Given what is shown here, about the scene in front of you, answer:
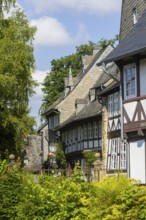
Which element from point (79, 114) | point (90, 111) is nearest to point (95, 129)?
point (90, 111)

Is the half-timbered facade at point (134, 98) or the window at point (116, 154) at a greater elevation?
the half-timbered facade at point (134, 98)

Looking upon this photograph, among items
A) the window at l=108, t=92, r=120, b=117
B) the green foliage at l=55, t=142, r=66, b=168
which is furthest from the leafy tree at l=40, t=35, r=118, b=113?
the window at l=108, t=92, r=120, b=117

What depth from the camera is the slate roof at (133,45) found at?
80.7ft

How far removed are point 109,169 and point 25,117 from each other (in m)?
6.40

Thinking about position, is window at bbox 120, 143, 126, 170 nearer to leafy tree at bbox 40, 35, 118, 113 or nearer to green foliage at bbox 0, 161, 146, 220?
green foliage at bbox 0, 161, 146, 220

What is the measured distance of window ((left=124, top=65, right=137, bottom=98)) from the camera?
2580cm

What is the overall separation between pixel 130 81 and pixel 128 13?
41.5 feet

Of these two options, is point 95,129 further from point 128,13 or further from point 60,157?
point 128,13

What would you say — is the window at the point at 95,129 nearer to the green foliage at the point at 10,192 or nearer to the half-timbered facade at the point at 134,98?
the half-timbered facade at the point at 134,98

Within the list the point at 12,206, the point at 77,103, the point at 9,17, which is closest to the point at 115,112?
the point at 9,17

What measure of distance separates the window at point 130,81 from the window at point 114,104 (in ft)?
43.5

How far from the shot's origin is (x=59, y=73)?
73312mm

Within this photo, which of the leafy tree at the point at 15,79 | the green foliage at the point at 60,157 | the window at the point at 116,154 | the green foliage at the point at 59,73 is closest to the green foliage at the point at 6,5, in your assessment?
the leafy tree at the point at 15,79

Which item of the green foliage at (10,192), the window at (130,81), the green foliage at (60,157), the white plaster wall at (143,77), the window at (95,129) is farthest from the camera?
Answer: the green foliage at (60,157)
